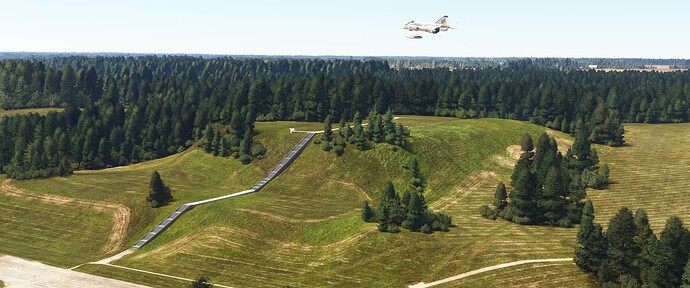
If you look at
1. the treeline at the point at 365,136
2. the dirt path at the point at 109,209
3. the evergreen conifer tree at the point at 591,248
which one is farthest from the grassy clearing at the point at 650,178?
the dirt path at the point at 109,209

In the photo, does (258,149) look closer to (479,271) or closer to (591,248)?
(479,271)

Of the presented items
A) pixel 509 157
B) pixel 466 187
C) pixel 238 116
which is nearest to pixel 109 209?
pixel 238 116

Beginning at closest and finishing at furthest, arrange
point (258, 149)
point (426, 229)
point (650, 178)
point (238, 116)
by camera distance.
Answer: 1. point (426, 229)
2. point (650, 178)
3. point (258, 149)
4. point (238, 116)

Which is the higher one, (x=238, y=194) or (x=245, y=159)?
(x=245, y=159)

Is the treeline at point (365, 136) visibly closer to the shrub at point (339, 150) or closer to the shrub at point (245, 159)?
the shrub at point (339, 150)

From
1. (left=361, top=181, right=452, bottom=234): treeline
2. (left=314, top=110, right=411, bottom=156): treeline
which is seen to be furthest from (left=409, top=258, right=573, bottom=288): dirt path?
(left=314, top=110, right=411, bottom=156): treeline

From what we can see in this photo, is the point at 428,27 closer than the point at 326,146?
Yes

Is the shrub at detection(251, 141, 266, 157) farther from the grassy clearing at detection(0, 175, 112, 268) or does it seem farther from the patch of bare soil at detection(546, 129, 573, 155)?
the patch of bare soil at detection(546, 129, 573, 155)
